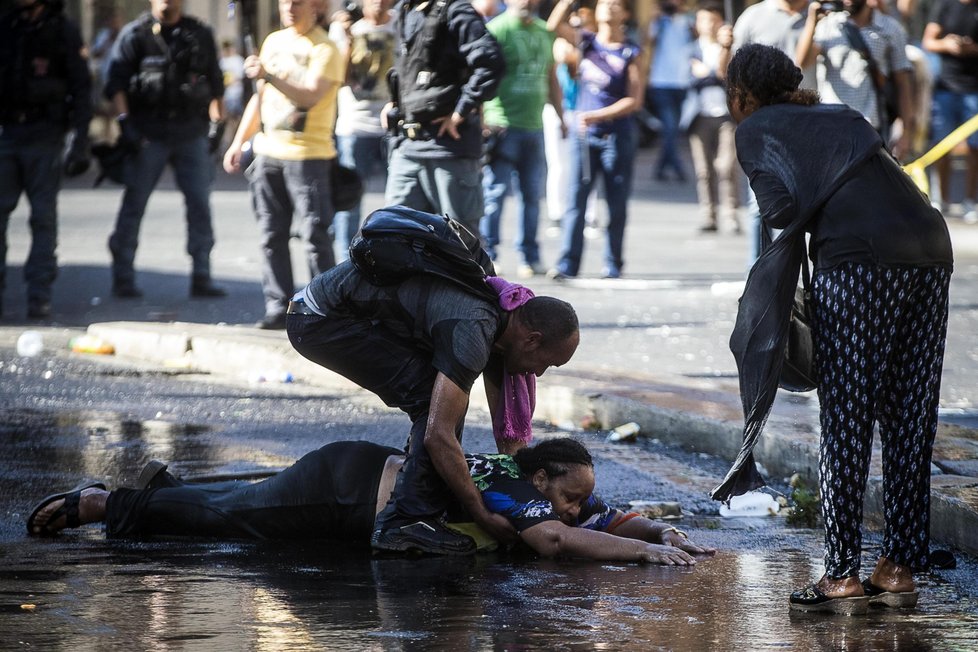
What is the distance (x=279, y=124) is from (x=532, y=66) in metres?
2.88

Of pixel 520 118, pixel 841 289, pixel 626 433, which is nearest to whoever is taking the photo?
pixel 841 289

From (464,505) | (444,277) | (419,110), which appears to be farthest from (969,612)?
(419,110)

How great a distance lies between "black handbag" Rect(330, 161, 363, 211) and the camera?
30.6 feet

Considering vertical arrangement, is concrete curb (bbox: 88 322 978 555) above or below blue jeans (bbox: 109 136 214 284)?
below

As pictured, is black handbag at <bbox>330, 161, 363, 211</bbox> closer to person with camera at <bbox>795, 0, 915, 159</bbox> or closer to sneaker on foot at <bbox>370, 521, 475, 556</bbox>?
person with camera at <bbox>795, 0, 915, 159</bbox>

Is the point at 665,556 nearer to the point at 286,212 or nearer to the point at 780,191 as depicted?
the point at 780,191

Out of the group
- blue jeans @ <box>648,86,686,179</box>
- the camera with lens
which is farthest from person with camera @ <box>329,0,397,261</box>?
blue jeans @ <box>648,86,686,179</box>

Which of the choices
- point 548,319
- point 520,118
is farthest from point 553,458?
point 520,118

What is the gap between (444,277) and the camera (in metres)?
5.14

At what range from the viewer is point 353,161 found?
36.0ft

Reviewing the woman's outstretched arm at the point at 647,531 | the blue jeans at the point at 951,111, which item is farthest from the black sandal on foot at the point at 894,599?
the blue jeans at the point at 951,111

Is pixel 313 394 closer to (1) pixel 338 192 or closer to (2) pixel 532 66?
(1) pixel 338 192

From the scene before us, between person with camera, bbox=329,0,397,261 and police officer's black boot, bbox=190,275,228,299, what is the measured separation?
3.14ft

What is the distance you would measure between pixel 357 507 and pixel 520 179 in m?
6.83
